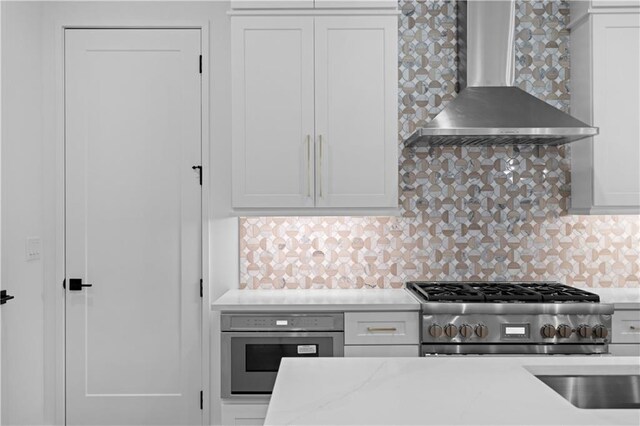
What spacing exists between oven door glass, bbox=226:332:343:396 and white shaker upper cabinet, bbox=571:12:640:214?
1659mm

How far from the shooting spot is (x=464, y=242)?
10.2ft

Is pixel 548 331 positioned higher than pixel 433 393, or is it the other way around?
pixel 433 393

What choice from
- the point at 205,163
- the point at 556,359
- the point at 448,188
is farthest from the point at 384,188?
the point at 556,359

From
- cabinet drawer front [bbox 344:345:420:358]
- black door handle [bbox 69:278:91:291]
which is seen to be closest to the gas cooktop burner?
cabinet drawer front [bbox 344:345:420:358]

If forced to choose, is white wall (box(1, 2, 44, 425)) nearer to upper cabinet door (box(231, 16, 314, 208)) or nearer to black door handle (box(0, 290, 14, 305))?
black door handle (box(0, 290, 14, 305))

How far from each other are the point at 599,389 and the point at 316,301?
1507mm

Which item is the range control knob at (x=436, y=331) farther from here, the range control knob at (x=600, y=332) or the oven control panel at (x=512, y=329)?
the range control knob at (x=600, y=332)

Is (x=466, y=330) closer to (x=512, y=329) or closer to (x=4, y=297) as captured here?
(x=512, y=329)

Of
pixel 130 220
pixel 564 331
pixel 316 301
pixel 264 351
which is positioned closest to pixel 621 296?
pixel 564 331

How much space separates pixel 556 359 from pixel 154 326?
2.24 meters

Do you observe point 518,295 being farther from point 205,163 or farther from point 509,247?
point 205,163

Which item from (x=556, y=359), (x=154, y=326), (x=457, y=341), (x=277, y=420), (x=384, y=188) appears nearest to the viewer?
(x=277, y=420)

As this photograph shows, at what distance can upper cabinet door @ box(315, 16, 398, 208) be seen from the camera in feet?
8.95

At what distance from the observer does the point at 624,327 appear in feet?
8.29
